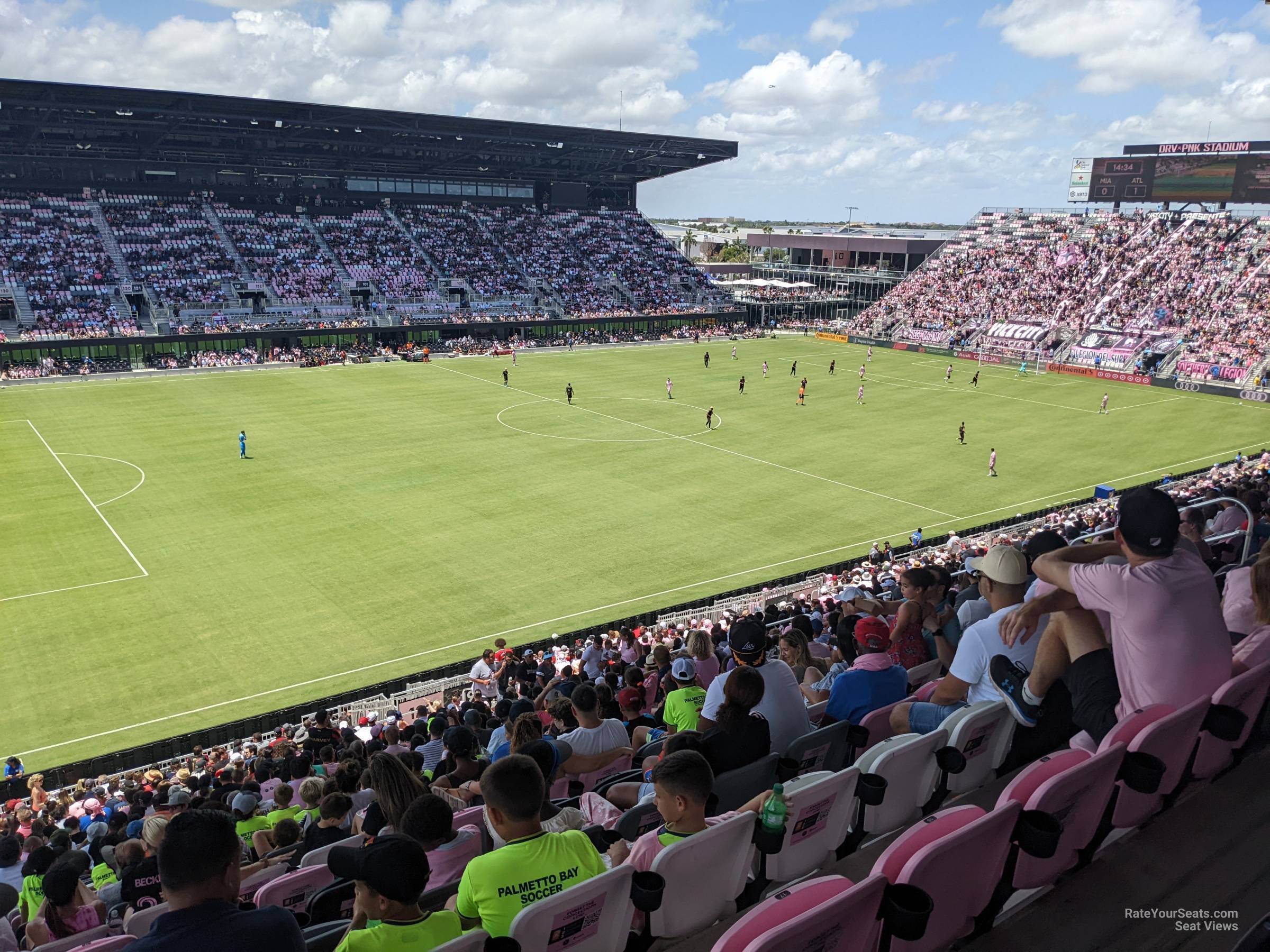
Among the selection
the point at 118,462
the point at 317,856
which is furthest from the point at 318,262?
the point at 317,856

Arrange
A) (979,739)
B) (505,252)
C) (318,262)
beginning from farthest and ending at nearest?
(505,252)
(318,262)
(979,739)

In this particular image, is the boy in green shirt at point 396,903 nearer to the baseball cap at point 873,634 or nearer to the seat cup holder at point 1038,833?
the seat cup holder at point 1038,833

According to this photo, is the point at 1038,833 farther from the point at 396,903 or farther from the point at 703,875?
the point at 396,903

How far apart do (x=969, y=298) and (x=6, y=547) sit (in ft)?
254

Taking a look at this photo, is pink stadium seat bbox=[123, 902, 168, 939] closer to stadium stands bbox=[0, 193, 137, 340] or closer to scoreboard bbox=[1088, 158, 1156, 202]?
stadium stands bbox=[0, 193, 137, 340]

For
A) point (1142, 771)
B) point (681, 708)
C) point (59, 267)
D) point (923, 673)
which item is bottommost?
point (681, 708)

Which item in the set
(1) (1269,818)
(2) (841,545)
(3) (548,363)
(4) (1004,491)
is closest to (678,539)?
(2) (841,545)

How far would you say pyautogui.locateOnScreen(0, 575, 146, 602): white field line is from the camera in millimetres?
24359

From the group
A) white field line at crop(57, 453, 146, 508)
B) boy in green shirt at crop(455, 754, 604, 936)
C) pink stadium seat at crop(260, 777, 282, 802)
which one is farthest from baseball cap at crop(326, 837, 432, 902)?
white field line at crop(57, 453, 146, 508)

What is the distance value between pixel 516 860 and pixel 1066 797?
115 inches

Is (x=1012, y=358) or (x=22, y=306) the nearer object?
(x=22, y=306)

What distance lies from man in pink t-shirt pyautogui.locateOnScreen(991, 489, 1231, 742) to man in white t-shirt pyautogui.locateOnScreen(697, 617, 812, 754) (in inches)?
64.8

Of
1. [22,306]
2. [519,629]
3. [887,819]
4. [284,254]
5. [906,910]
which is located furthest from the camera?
[284,254]

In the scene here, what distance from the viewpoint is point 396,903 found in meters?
4.14
